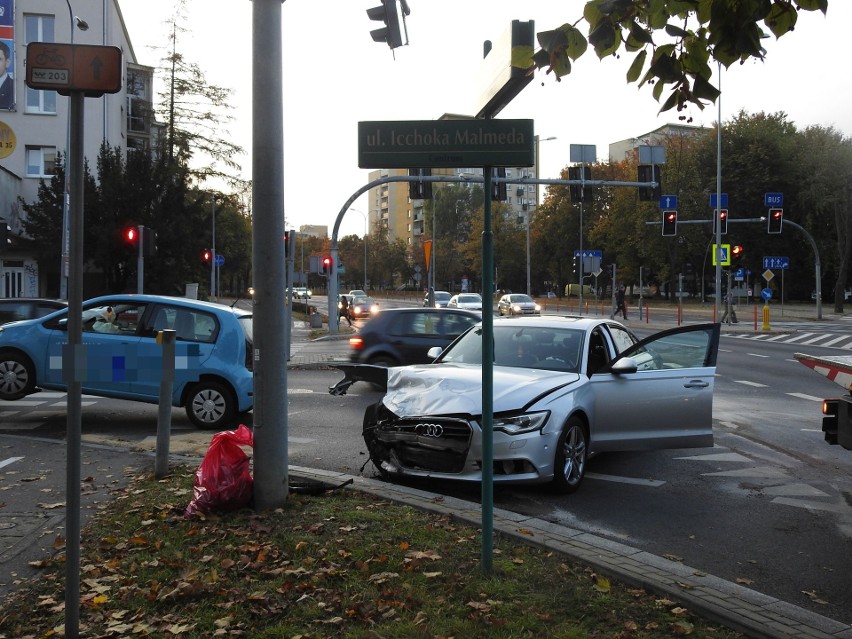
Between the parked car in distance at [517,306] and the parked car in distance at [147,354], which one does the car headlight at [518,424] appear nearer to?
the parked car in distance at [147,354]

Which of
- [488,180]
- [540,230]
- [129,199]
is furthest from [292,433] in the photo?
[540,230]

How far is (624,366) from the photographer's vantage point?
7.95 metres

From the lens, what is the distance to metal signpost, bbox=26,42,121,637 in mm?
3588

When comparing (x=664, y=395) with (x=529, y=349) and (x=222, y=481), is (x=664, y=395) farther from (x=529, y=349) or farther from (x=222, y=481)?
(x=222, y=481)

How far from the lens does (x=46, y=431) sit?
10414mm

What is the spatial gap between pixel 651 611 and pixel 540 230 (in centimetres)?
8978

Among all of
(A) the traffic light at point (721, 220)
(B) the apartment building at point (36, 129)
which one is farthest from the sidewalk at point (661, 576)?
(A) the traffic light at point (721, 220)

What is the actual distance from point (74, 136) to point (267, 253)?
8.01 ft

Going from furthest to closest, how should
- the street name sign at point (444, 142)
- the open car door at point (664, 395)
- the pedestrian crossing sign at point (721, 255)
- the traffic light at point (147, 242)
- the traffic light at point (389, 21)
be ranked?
the pedestrian crossing sign at point (721, 255), the traffic light at point (147, 242), the traffic light at point (389, 21), the open car door at point (664, 395), the street name sign at point (444, 142)

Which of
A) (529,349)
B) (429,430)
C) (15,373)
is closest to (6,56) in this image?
(15,373)

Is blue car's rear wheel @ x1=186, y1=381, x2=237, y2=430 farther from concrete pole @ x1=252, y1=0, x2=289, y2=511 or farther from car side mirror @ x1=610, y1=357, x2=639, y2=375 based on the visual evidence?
car side mirror @ x1=610, y1=357, x2=639, y2=375

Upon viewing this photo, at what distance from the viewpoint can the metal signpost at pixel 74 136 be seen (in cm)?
359

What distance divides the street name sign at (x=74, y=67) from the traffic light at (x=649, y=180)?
1087 inches

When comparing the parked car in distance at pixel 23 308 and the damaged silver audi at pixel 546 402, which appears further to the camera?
the parked car in distance at pixel 23 308
